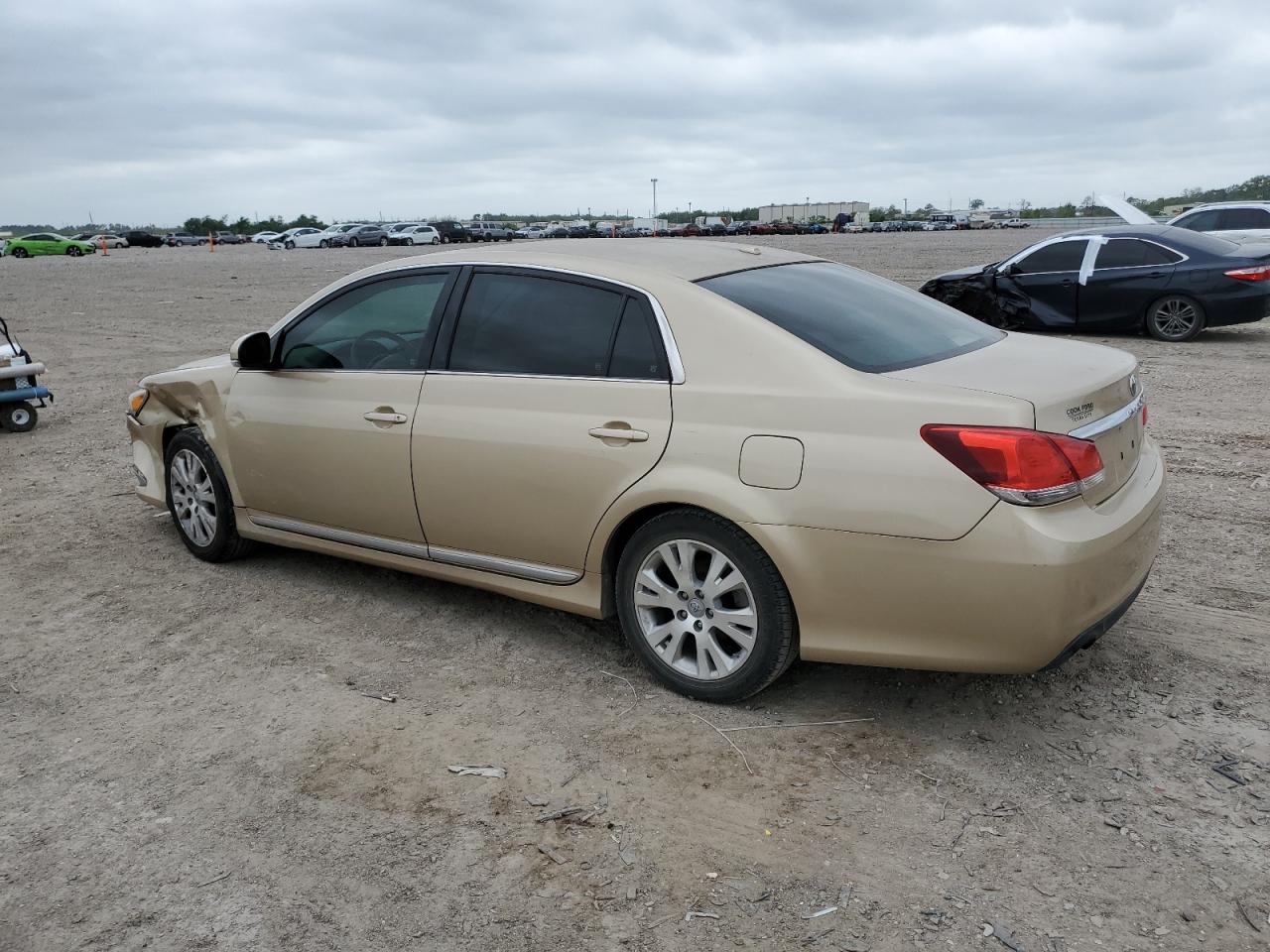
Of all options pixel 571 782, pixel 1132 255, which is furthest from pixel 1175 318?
pixel 571 782

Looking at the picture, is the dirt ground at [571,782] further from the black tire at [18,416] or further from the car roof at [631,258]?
the black tire at [18,416]

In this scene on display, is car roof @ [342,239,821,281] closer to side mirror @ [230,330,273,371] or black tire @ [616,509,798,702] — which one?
side mirror @ [230,330,273,371]

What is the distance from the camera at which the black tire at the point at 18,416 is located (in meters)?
9.21

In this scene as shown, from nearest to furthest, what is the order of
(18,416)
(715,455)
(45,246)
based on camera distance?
1. (715,455)
2. (18,416)
3. (45,246)

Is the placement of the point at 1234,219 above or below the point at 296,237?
above

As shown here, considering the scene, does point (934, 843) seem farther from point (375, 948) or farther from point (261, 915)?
point (261, 915)

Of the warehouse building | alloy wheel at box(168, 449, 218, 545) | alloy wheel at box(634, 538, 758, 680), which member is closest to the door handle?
alloy wheel at box(634, 538, 758, 680)

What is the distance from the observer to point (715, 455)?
3721 mm

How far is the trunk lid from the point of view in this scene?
3441mm

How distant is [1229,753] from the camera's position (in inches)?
139

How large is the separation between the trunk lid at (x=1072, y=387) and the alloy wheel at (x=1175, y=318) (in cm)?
952

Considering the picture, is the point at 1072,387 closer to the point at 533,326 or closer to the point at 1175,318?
the point at 533,326

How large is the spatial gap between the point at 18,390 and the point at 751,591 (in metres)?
7.77

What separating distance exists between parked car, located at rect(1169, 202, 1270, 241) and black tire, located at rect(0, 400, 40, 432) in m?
16.9
